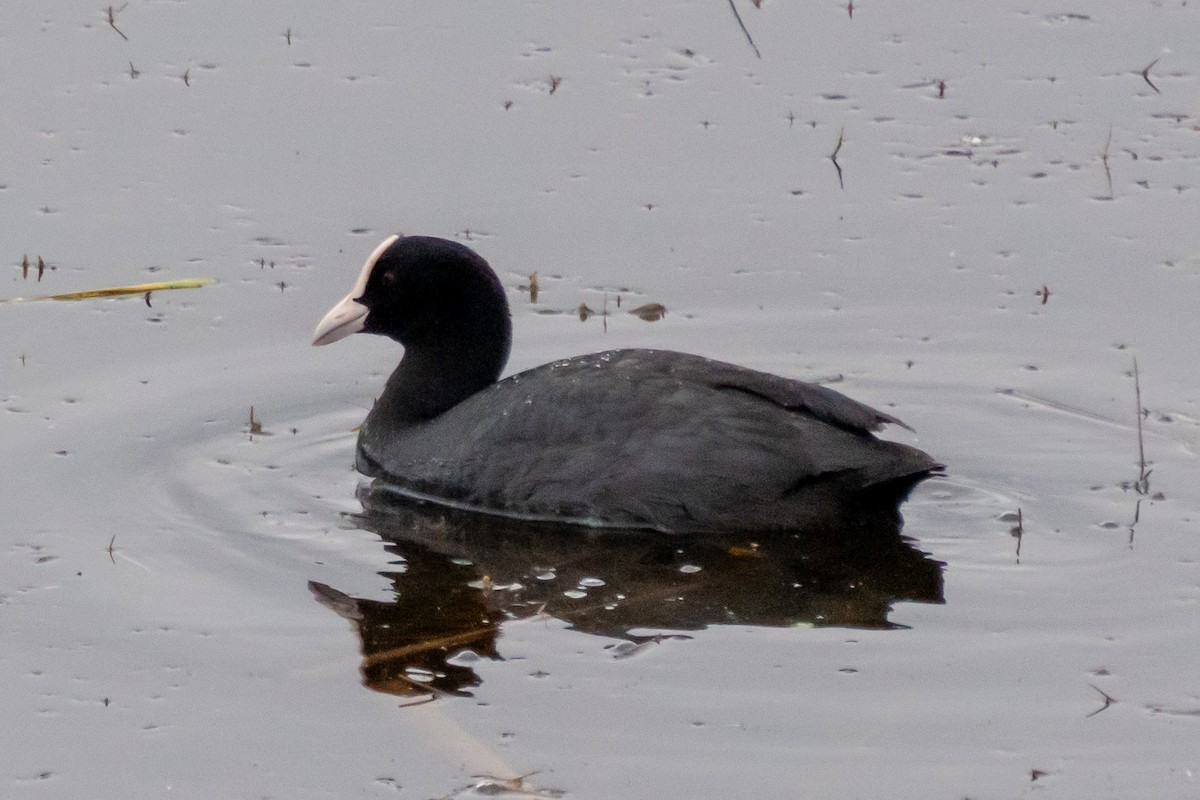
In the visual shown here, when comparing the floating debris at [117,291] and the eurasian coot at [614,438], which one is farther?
the floating debris at [117,291]

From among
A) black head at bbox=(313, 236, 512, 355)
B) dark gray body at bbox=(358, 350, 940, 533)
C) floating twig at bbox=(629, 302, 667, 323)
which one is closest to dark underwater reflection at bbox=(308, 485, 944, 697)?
dark gray body at bbox=(358, 350, 940, 533)

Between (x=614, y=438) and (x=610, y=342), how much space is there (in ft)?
5.02

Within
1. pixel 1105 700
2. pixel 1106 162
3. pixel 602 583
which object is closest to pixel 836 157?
pixel 1106 162

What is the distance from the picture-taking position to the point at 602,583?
697 centimetres

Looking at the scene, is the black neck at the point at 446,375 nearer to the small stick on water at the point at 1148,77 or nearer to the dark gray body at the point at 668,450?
the dark gray body at the point at 668,450

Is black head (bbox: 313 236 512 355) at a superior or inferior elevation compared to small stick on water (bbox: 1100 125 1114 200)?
inferior

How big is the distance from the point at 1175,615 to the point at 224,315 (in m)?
4.43

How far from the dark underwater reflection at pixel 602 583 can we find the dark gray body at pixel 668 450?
0.31 ft

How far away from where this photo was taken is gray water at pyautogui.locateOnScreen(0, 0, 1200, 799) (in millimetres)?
5859

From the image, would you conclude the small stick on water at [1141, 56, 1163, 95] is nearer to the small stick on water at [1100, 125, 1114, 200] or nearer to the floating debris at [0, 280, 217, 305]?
the small stick on water at [1100, 125, 1114, 200]

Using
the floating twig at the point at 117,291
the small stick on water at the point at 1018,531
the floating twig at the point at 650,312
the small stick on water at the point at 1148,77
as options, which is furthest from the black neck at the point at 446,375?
the small stick on water at the point at 1148,77

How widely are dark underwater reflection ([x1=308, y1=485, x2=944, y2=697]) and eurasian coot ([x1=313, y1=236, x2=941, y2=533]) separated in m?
0.10

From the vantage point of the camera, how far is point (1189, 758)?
5.64m

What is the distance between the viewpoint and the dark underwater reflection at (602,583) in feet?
21.5
